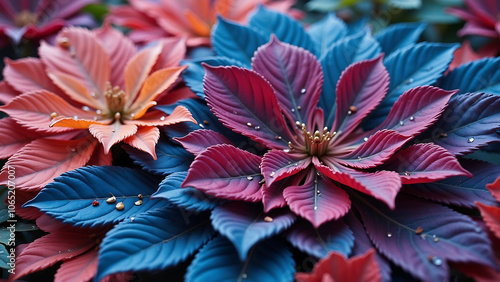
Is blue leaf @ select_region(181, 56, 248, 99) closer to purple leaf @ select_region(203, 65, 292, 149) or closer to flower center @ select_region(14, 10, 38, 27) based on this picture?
purple leaf @ select_region(203, 65, 292, 149)

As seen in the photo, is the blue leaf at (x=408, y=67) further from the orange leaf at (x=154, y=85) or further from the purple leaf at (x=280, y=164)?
the orange leaf at (x=154, y=85)

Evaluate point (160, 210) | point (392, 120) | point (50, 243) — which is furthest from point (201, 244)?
point (392, 120)

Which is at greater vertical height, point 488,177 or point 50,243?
point 488,177

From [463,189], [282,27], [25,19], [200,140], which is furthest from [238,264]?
[25,19]

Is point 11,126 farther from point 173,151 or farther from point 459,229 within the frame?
point 459,229

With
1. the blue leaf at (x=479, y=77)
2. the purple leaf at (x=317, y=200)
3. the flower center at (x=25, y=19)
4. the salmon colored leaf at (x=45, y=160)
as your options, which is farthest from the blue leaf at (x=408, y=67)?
the flower center at (x=25, y=19)
